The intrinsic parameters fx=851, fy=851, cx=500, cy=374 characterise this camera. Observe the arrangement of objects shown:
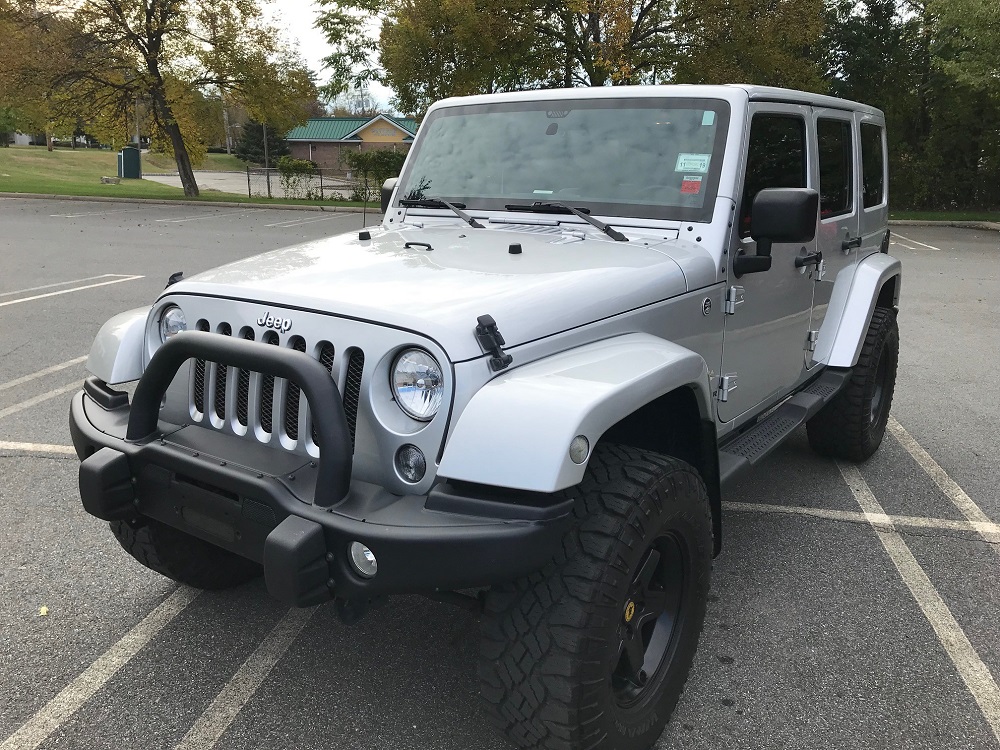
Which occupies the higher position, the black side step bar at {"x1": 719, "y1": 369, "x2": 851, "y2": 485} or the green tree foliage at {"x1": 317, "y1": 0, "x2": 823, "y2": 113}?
the green tree foliage at {"x1": 317, "y1": 0, "x2": 823, "y2": 113}

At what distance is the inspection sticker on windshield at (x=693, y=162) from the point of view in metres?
3.23

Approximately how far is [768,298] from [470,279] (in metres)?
1.53

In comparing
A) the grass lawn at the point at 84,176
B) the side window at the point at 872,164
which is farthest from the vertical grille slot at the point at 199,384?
the grass lawn at the point at 84,176

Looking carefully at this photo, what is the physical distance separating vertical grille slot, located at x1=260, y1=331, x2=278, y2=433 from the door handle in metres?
2.38

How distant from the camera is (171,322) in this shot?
273 cm

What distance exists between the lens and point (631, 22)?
20.1 m

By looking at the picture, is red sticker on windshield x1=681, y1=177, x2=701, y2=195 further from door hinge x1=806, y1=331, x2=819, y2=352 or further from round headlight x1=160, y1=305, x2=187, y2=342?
round headlight x1=160, y1=305, x2=187, y2=342

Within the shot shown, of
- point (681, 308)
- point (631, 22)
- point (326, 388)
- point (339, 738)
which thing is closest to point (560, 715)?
point (339, 738)

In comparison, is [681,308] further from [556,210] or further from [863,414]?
[863,414]

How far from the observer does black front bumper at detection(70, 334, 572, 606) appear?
77.5 inches

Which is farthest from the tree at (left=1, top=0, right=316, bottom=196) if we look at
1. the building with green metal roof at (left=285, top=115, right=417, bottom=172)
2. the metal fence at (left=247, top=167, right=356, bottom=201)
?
the building with green metal roof at (left=285, top=115, right=417, bottom=172)

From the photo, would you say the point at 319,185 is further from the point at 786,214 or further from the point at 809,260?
the point at 786,214

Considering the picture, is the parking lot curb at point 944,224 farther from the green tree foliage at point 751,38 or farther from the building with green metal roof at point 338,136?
the building with green metal roof at point 338,136

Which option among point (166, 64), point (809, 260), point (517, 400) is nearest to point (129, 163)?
point (166, 64)
